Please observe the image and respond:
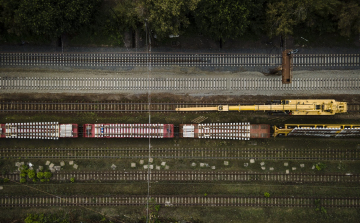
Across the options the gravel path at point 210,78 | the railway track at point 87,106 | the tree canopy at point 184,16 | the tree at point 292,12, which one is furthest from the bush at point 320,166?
the tree at point 292,12

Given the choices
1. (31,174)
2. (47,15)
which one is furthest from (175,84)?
(31,174)

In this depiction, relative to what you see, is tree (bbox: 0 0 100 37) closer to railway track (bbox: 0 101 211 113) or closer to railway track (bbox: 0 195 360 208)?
railway track (bbox: 0 101 211 113)

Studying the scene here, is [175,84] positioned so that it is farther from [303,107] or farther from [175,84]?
[303,107]

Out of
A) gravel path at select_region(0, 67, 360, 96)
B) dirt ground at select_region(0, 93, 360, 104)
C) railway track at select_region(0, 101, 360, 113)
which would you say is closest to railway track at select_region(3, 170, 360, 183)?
railway track at select_region(0, 101, 360, 113)

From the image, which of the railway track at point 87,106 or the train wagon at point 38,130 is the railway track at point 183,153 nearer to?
the train wagon at point 38,130

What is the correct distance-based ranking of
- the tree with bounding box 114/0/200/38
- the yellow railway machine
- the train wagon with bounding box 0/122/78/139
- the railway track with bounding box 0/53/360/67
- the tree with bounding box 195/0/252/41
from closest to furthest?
the tree with bounding box 114/0/200/38 < the tree with bounding box 195/0/252/41 < the yellow railway machine < the train wagon with bounding box 0/122/78/139 < the railway track with bounding box 0/53/360/67
